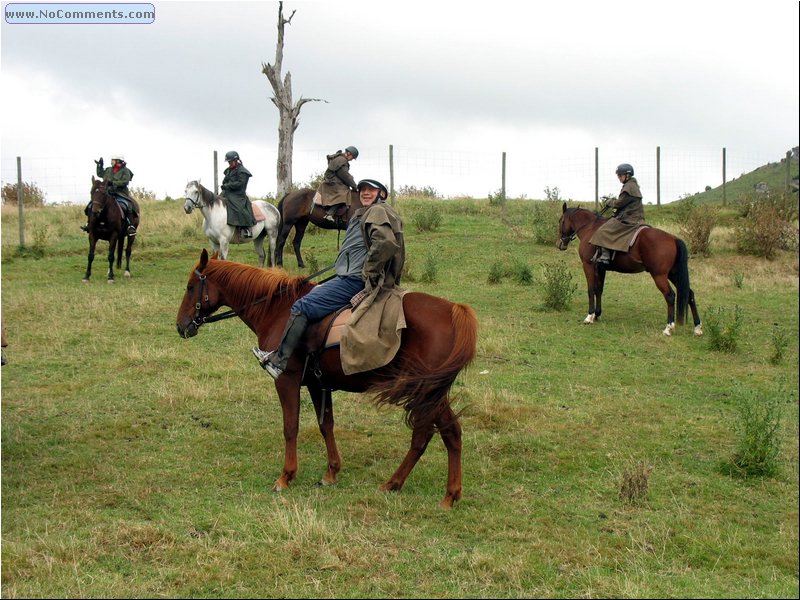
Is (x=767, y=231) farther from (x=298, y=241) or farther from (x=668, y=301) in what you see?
(x=298, y=241)

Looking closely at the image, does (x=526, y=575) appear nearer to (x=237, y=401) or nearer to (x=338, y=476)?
(x=338, y=476)

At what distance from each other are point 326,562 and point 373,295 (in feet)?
6.79

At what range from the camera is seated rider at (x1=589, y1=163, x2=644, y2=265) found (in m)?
13.0

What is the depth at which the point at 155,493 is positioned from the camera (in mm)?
6477

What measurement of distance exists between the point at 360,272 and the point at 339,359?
0.71m

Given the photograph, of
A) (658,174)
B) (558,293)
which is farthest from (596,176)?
(558,293)

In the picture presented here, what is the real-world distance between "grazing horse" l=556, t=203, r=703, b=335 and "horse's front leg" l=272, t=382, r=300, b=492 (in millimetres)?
7234

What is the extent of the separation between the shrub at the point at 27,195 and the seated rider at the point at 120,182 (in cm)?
1202

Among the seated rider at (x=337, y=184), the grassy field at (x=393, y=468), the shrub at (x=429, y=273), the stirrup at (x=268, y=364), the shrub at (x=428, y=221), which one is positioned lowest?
the grassy field at (x=393, y=468)

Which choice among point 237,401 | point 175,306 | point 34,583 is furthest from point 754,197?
point 34,583

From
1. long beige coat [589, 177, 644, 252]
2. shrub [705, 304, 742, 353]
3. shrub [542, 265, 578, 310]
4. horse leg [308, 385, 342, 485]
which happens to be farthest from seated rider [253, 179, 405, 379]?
shrub [542, 265, 578, 310]

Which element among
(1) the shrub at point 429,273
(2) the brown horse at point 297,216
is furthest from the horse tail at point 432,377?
(2) the brown horse at point 297,216

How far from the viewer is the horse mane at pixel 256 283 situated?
699cm

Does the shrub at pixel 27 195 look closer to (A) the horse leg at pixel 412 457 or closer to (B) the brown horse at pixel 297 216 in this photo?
(B) the brown horse at pixel 297 216
